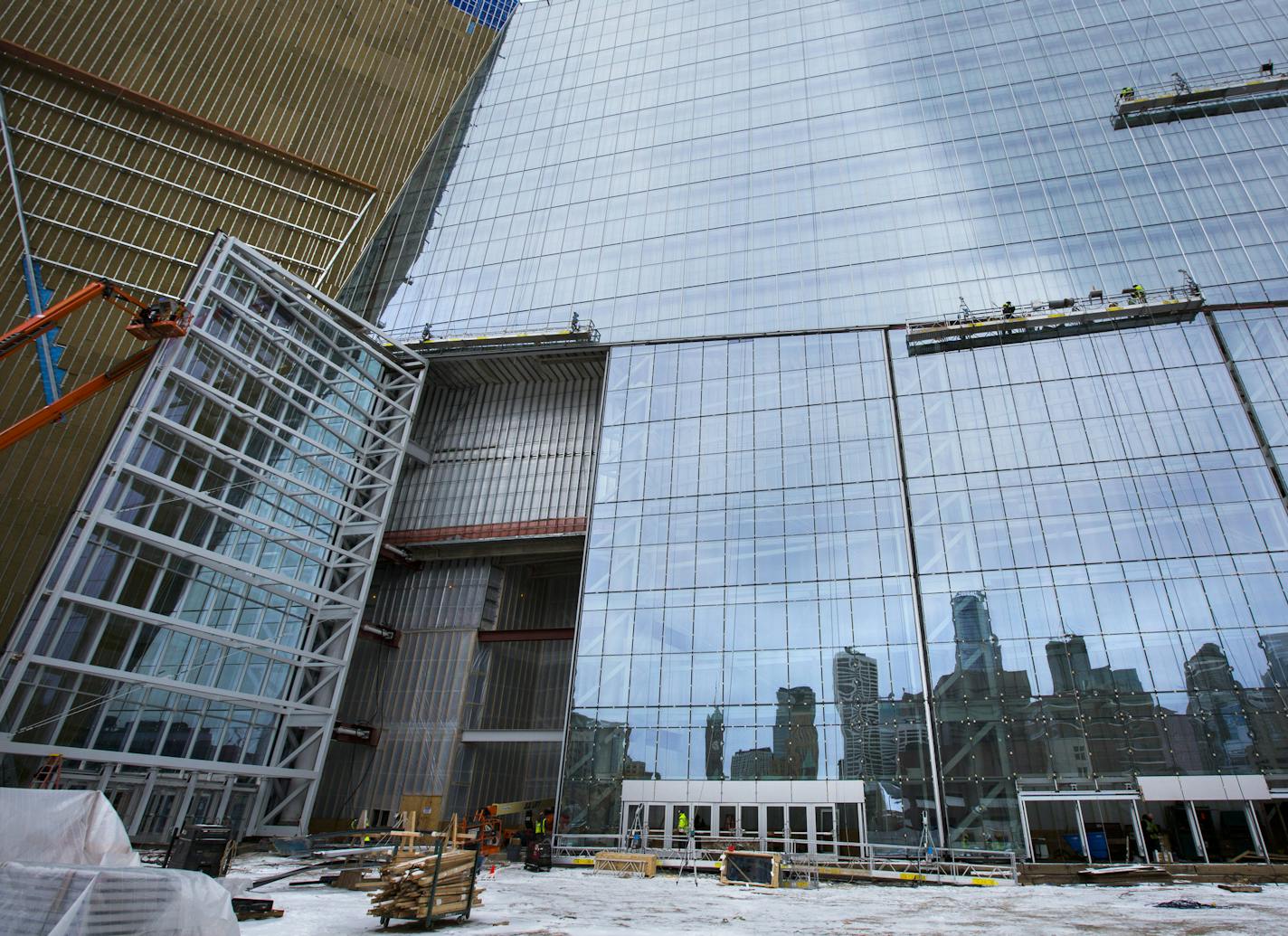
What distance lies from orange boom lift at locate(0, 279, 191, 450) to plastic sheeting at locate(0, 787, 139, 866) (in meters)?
21.1

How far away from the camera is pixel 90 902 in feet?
21.4

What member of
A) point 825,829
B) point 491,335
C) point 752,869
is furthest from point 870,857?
point 491,335

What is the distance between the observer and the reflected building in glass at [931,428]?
28656 millimetres

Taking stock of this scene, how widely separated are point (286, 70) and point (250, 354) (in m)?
21.7

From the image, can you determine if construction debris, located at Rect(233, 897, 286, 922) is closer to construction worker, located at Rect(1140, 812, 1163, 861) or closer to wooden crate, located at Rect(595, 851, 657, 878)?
wooden crate, located at Rect(595, 851, 657, 878)

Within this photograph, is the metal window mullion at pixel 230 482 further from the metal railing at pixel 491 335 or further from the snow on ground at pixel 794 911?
the snow on ground at pixel 794 911

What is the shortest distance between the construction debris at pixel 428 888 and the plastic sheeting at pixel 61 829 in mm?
3916

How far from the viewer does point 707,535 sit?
35.9 m

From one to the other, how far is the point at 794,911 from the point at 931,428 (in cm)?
2480

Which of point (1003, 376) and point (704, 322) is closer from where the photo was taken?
point (1003, 376)

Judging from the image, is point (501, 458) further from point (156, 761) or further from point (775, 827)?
point (775, 827)

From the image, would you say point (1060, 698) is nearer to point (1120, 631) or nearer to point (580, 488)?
point (1120, 631)

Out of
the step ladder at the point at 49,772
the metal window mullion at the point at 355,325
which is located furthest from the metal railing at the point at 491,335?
the step ladder at the point at 49,772

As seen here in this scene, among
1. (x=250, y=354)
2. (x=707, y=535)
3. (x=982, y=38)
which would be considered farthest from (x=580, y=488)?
(x=982, y=38)
